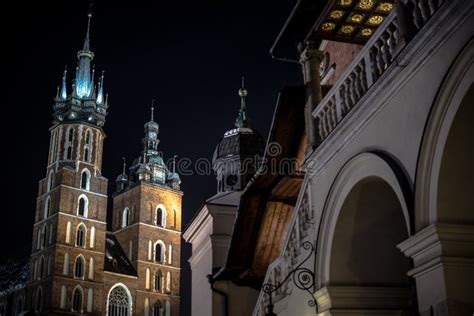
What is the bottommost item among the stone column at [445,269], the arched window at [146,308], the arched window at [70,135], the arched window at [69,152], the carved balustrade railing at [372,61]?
the stone column at [445,269]

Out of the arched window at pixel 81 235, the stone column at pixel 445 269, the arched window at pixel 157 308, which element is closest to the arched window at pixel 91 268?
the arched window at pixel 81 235

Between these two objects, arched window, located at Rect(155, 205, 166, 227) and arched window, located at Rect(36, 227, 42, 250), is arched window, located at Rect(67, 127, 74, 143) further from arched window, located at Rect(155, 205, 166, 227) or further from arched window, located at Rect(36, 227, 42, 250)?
arched window, located at Rect(155, 205, 166, 227)

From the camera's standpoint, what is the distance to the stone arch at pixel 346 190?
298 inches

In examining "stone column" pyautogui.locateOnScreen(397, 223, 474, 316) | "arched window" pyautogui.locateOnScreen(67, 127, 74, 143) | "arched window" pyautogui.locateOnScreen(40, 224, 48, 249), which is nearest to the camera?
"stone column" pyautogui.locateOnScreen(397, 223, 474, 316)

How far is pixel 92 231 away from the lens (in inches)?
2562

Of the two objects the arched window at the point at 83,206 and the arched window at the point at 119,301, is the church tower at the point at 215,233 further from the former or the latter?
the arched window at the point at 119,301

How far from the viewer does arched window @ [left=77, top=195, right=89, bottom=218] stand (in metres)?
65.6

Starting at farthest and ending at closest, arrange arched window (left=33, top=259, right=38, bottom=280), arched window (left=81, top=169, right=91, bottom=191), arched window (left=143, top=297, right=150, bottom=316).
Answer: arched window (left=143, top=297, right=150, bottom=316) → arched window (left=81, top=169, right=91, bottom=191) → arched window (left=33, top=259, right=38, bottom=280)

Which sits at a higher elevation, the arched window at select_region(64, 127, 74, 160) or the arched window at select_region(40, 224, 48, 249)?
the arched window at select_region(64, 127, 74, 160)

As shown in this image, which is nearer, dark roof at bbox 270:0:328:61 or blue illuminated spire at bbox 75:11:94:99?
dark roof at bbox 270:0:328:61

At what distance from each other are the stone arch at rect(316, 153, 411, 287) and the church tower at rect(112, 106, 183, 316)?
61.4 meters

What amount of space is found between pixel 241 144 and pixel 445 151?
61.7ft

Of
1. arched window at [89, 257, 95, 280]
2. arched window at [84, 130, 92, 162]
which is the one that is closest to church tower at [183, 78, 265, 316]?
arched window at [89, 257, 95, 280]

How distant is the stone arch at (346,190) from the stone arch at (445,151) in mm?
670
